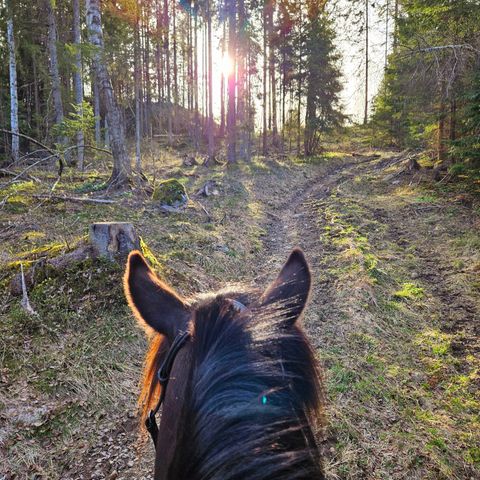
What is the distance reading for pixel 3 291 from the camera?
4.61m

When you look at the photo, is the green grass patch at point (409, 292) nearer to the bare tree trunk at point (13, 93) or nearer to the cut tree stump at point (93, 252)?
the cut tree stump at point (93, 252)

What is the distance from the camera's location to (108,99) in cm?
938

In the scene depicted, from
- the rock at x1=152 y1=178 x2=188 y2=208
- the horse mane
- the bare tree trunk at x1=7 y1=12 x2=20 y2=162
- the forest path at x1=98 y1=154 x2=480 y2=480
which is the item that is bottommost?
the forest path at x1=98 y1=154 x2=480 y2=480

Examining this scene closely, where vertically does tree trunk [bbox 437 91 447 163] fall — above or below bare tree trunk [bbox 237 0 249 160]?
below

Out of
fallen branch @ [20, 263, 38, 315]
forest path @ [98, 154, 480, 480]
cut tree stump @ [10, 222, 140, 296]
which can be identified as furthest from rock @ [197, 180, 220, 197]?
fallen branch @ [20, 263, 38, 315]

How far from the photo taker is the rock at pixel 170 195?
30.1 feet

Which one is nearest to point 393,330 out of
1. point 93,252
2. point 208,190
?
point 93,252

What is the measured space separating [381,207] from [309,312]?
23.0 ft

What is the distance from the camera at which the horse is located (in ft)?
2.74

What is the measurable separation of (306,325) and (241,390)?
13.7 ft

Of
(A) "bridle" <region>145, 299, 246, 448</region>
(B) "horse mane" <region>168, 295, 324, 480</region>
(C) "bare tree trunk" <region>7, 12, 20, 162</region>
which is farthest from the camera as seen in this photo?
(C) "bare tree trunk" <region>7, 12, 20, 162</region>

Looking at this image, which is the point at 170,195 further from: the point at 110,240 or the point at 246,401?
the point at 246,401

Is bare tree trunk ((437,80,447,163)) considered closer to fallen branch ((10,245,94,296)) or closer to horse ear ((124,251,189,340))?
fallen branch ((10,245,94,296))

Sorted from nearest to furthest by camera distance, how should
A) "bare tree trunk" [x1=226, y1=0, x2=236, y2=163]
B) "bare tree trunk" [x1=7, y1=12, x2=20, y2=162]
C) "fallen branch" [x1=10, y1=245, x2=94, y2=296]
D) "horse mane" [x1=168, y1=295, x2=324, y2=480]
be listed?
"horse mane" [x1=168, y1=295, x2=324, y2=480] < "fallen branch" [x1=10, y1=245, x2=94, y2=296] < "bare tree trunk" [x1=7, y1=12, x2=20, y2=162] < "bare tree trunk" [x1=226, y1=0, x2=236, y2=163]
